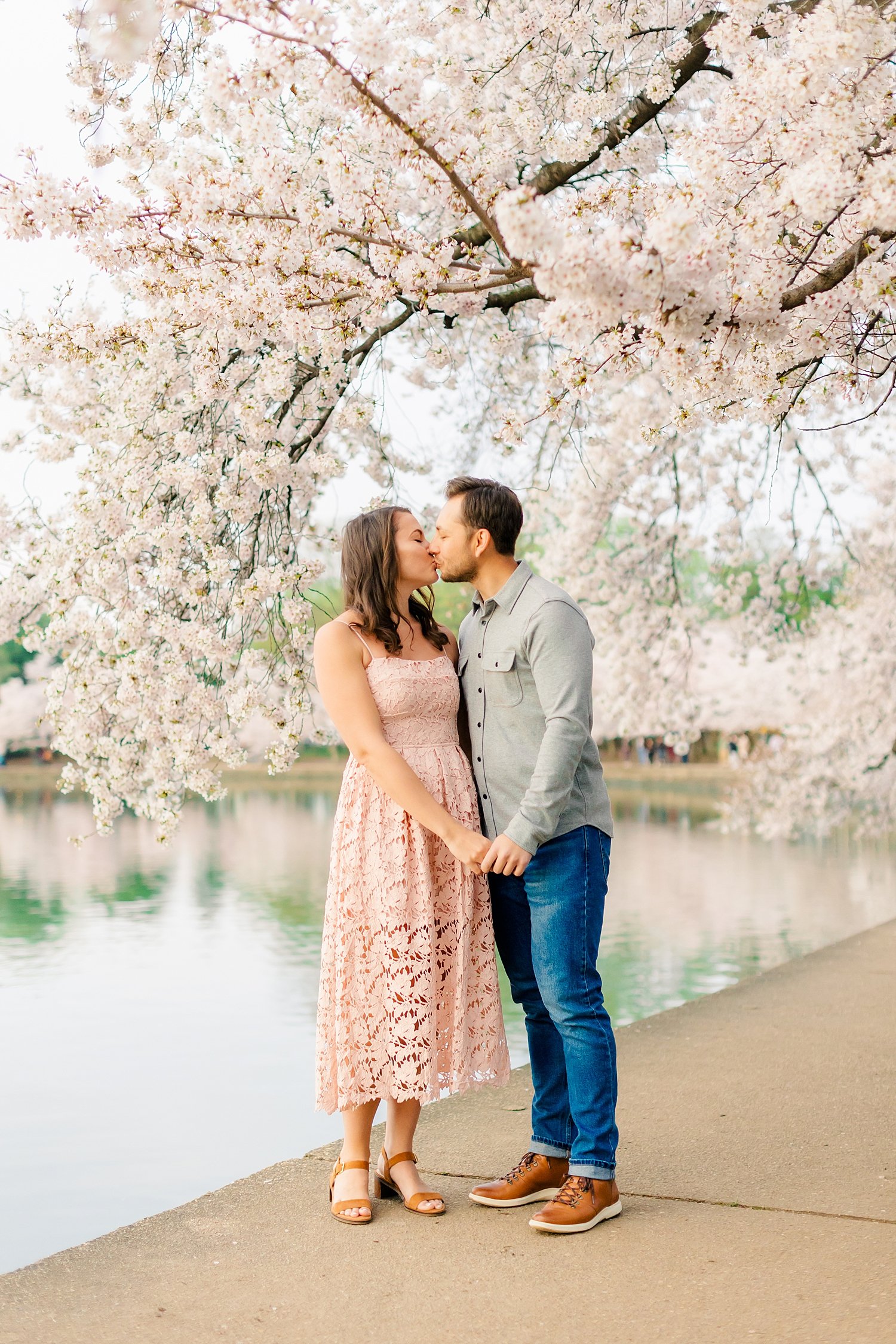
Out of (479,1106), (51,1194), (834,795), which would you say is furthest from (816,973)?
(834,795)

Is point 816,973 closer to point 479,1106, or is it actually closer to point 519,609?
point 479,1106

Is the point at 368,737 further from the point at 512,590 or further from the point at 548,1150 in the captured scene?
the point at 548,1150

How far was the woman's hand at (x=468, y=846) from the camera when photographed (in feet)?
10.7

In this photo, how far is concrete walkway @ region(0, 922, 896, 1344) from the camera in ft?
8.77

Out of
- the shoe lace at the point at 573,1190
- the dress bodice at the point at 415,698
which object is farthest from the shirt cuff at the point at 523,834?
the shoe lace at the point at 573,1190

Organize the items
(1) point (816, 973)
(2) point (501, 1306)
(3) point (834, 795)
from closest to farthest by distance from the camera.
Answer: (2) point (501, 1306) < (1) point (816, 973) < (3) point (834, 795)

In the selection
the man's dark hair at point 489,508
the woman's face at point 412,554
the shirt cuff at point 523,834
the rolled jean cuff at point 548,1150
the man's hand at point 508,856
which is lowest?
the rolled jean cuff at point 548,1150

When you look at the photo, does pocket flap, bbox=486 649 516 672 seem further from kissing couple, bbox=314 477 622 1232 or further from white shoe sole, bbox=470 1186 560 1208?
white shoe sole, bbox=470 1186 560 1208

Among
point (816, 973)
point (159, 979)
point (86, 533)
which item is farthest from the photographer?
point (159, 979)

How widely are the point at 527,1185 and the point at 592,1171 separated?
0.86 feet

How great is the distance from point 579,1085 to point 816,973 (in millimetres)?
3791

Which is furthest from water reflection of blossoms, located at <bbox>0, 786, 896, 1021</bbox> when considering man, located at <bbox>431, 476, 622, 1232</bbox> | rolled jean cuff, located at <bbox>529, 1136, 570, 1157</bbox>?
man, located at <bbox>431, 476, 622, 1232</bbox>

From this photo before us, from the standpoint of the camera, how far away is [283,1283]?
9.55 feet

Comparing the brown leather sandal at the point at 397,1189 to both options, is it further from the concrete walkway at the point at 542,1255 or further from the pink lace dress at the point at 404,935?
the pink lace dress at the point at 404,935
